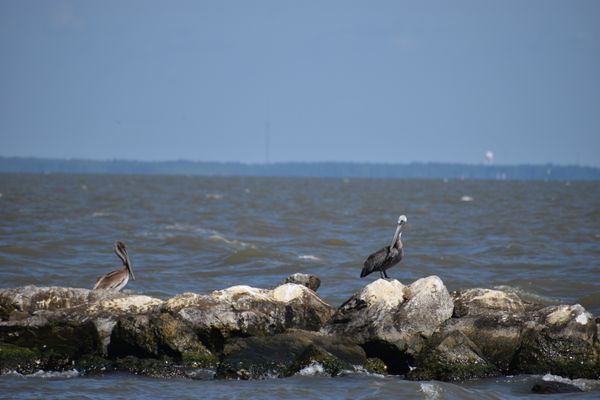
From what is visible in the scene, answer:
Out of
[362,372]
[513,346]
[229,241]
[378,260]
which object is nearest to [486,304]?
[513,346]

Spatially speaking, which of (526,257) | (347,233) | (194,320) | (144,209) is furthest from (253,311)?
(144,209)

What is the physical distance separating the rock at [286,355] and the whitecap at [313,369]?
0.04ft

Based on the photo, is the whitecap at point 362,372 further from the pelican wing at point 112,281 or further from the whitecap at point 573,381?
the pelican wing at point 112,281

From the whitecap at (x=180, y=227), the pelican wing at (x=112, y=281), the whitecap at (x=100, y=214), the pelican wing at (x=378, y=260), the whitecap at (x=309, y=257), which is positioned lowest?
the whitecap at (x=100, y=214)

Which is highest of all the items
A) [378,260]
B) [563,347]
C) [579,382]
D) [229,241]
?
[378,260]

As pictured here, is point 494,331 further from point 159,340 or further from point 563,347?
point 159,340

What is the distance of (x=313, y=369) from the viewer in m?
11.4

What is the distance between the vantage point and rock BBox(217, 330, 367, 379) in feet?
37.4

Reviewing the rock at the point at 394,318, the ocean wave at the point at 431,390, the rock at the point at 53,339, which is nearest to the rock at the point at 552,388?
the ocean wave at the point at 431,390

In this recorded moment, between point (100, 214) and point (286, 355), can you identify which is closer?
point (286, 355)

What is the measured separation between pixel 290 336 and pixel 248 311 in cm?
70

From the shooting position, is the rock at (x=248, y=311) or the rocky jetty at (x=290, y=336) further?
the rock at (x=248, y=311)

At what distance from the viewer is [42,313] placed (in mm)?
12172

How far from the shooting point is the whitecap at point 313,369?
37.3 ft
